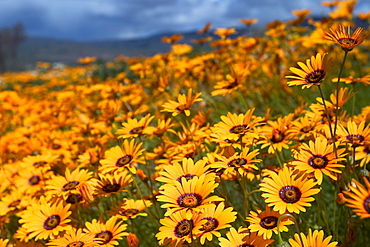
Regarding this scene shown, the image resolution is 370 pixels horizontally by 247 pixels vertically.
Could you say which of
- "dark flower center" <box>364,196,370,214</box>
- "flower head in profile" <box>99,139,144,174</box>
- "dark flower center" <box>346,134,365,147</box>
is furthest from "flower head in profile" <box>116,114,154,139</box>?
"dark flower center" <box>364,196,370,214</box>

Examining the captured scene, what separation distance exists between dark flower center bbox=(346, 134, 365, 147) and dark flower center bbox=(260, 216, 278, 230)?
50 cm

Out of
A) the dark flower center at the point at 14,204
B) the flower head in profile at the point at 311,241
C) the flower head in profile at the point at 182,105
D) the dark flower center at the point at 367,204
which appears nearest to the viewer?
the dark flower center at the point at 367,204

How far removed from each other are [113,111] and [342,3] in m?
3.43

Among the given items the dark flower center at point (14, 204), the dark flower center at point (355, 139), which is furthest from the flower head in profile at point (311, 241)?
the dark flower center at point (14, 204)

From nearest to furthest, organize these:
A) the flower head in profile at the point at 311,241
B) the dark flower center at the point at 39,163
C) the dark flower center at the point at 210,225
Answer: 1. the flower head in profile at the point at 311,241
2. the dark flower center at the point at 210,225
3. the dark flower center at the point at 39,163

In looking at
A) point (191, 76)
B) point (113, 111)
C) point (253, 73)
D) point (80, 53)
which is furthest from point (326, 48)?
point (80, 53)

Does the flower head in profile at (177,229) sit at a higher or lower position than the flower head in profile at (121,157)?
lower

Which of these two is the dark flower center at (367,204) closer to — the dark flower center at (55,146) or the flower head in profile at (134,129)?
the flower head in profile at (134,129)

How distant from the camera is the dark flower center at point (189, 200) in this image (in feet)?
4.49

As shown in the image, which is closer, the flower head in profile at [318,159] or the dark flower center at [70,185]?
the flower head in profile at [318,159]

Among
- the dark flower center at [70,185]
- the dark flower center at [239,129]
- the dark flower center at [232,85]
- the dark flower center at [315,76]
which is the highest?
the dark flower center at [315,76]

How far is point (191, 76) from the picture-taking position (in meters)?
4.02

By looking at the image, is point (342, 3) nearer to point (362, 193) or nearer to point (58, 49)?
point (362, 193)

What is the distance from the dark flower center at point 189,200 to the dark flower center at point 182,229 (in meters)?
0.07
